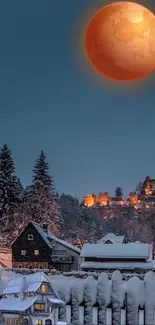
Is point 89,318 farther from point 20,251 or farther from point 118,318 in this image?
point 20,251

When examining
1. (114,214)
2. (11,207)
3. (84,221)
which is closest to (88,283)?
(11,207)

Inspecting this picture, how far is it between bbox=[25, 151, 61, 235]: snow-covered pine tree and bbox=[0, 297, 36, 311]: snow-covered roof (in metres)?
44.2

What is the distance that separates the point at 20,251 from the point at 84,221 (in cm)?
7198

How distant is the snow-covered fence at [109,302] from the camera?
90.5 ft

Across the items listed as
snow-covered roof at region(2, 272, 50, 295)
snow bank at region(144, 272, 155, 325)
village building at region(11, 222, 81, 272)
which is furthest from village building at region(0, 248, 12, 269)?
snow-covered roof at region(2, 272, 50, 295)

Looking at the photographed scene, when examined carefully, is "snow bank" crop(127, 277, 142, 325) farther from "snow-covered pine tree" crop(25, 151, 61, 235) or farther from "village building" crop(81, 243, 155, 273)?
"snow-covered pine tree" crop(25, 151, 61, 235)

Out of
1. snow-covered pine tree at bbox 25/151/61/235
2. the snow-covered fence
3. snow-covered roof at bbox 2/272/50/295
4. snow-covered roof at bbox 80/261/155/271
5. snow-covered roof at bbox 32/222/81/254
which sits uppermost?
snow-covered pine tree at bbox 25/151/61/235

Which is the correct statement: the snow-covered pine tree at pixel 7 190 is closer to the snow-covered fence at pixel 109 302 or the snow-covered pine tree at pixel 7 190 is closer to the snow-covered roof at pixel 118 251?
the snow-covered roof at pixel 118 251

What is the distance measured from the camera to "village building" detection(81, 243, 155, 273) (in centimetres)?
4531

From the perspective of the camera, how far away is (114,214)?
160875mm

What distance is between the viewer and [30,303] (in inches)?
794

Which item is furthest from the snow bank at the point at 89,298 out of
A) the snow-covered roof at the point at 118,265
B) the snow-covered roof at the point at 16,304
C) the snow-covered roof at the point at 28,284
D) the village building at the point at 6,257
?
the village building at the point at 6,257

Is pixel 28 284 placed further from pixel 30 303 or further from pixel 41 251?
pixel 41 251

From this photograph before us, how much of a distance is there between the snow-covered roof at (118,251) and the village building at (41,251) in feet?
16.3
